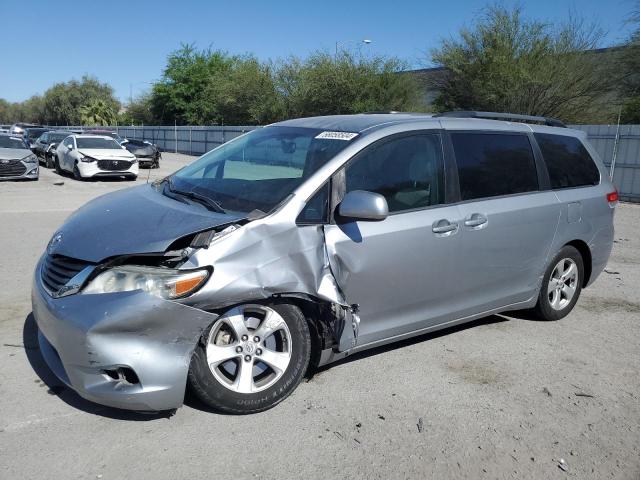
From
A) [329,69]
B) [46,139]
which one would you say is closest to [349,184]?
[46,139]

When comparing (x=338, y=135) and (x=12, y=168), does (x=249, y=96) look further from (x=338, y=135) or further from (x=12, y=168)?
(x=338, y=135)

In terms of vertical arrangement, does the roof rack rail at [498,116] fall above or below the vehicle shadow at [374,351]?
above

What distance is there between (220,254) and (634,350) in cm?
368

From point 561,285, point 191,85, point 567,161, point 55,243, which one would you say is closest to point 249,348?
point 55,243

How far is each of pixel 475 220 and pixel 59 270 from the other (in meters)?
2.91

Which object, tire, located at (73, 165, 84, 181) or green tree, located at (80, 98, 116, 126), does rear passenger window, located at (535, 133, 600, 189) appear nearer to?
tire, located at (73, 165, 84, 181)

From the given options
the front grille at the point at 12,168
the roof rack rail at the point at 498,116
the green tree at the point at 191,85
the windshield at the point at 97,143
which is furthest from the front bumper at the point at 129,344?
the green tree at the point at 191,85

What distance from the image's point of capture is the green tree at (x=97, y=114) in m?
77.2

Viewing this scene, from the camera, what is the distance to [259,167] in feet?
14.3

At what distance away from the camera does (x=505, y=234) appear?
15.1 ft

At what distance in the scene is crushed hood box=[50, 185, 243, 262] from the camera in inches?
127

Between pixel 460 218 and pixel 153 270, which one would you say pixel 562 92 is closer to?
pixel 460 218

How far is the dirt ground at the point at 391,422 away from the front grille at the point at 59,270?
734mm

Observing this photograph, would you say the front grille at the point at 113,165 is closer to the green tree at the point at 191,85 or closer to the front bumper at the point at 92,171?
the front bumper at the point at 92,171
